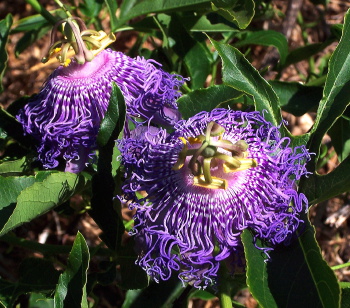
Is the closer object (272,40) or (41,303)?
(41,303)

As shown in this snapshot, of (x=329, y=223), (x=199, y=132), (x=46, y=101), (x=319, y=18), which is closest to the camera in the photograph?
(x=199, y=132)

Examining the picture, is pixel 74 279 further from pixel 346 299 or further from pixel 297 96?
pixel 297 96

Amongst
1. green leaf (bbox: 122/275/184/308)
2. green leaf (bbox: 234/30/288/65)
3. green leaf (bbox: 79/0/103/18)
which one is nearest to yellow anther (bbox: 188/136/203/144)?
green leaf (bbox: 122/275/184/308)

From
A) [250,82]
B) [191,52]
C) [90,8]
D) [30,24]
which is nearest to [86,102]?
[250,82]

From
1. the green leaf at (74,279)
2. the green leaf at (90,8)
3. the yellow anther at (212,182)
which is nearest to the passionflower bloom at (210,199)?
the yellow anther at (212,182)

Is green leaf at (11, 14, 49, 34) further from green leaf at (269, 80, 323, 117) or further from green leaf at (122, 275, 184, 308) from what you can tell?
green leaf at (122, 275, 184, 308)

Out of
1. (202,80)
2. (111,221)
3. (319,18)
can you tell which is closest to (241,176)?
(111,221)

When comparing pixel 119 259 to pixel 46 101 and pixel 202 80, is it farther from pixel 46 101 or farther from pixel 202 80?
pixel 202 80
